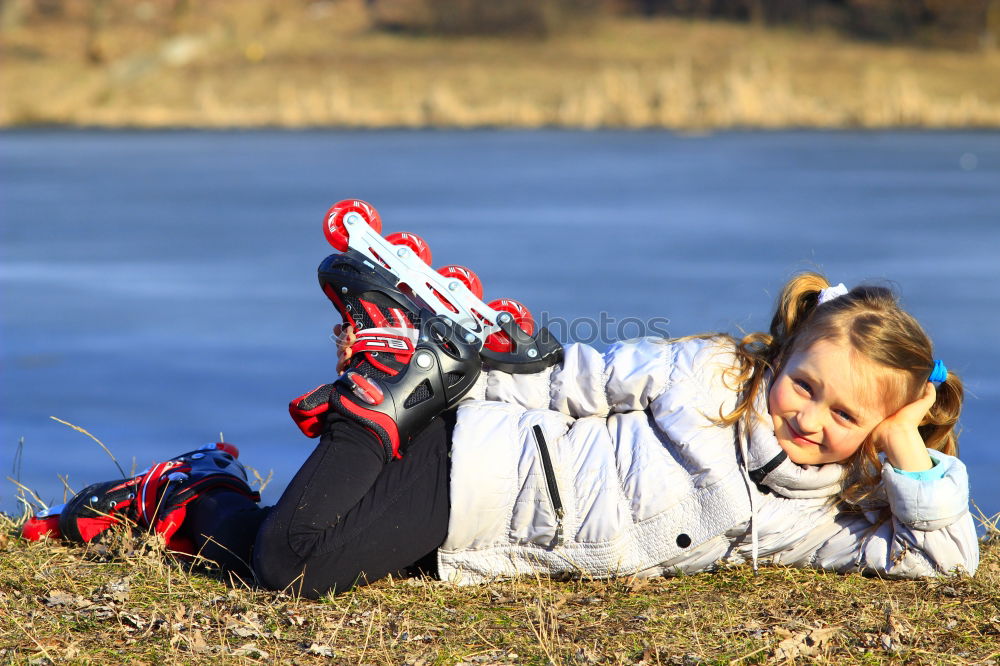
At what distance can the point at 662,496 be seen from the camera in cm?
290

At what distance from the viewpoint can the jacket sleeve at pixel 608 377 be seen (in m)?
3.03

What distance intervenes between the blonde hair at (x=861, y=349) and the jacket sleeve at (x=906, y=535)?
0.10 meters

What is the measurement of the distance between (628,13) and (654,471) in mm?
32355

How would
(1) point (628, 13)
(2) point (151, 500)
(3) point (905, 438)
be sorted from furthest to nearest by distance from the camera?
(1) point (628, 13) → (2) point (151, 500) → (3) point (905, 438)

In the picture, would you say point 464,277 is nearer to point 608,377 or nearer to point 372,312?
point 372,312

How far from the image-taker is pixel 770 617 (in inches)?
110

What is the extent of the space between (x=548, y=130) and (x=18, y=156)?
821cm

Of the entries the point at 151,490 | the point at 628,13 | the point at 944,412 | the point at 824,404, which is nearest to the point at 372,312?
the point at 151,490

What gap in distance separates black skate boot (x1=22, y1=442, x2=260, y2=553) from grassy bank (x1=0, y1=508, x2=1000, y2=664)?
0.31 feet

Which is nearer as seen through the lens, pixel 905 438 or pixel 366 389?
pixel 905 438

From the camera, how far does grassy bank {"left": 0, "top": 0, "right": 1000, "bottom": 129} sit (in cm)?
2084

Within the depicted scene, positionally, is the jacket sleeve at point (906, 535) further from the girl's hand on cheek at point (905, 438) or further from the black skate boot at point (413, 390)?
the black skate boot at point (413, 390)

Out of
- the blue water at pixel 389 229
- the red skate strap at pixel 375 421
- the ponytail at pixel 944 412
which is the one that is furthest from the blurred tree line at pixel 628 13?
the ponytail at pixel 944 412

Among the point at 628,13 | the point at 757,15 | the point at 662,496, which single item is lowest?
the point at 662,496
